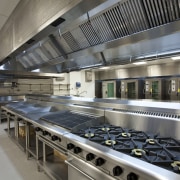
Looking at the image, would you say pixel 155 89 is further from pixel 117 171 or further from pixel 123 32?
pixel 117 171

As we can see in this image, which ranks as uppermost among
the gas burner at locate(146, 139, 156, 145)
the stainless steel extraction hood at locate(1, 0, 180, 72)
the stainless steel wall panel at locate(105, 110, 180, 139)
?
the stainless steel extraction hood at locate(1, 0, 180, 72)

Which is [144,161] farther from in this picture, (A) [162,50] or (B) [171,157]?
(A) [162,50]

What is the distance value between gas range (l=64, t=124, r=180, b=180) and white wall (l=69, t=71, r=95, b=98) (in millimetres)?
5116

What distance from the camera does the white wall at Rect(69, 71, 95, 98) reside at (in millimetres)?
6316

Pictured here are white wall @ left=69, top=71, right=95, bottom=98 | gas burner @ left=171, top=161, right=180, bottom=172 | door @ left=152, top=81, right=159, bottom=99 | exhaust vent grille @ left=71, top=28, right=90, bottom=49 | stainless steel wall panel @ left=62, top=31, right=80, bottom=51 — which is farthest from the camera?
white wall @ left=69, top=71, right=95, bottom=98

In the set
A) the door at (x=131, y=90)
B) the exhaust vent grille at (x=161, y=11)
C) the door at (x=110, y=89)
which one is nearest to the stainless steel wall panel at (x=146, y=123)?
the exhaust vent grille at (x=161, y=11)

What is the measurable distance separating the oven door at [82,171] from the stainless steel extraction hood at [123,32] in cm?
115

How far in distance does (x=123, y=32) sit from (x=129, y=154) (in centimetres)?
116

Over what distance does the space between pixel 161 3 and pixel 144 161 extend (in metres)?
1.14

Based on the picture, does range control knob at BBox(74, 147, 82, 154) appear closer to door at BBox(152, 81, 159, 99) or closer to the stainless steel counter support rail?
the stainless steel counter support rail

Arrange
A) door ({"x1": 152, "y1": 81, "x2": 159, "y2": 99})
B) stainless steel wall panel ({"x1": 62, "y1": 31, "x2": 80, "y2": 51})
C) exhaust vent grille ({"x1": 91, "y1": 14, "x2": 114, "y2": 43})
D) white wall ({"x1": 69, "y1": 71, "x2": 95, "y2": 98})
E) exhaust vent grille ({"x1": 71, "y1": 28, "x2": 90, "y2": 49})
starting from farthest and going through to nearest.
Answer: white wall ({"x1": 69, "y1": 71, "x2": 95, "y2": 98}) < door ({"x1": 152, "y1": 81, "x2": 159, "y2": 99}) < stainless steel wall panel ({"x1": 62, "y1": 31, "x2": 80, "y2": 51}) < exhaust vent grille ({"x1": 71, "y1": 28, "x2": 90, "y2": 49}) < exhaust vent grille ({"x1": 91, "y1": 14, "x2": 114, "y2": 43})

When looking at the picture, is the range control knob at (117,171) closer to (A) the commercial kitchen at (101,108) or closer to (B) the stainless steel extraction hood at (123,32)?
(A) the commercial kitchen at (101,108)

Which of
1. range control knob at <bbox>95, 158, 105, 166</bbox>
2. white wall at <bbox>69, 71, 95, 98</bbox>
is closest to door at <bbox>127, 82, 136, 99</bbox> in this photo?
white wall at <bbox>69, 71, 95, 98</bbox>

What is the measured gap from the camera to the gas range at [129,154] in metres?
0.73
